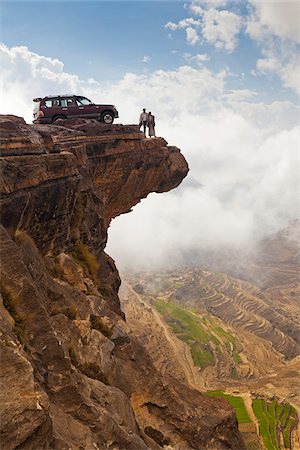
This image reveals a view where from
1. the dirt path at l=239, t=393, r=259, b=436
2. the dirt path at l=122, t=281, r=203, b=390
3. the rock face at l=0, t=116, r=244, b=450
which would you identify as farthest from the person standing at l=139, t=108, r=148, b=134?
the dirt path at l=122, t=281, r=203, b=390

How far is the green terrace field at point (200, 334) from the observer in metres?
77.9

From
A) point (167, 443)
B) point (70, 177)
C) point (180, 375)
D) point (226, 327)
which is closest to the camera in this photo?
point (167, 443)

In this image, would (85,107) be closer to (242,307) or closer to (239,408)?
(239,408)

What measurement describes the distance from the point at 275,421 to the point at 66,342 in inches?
1835

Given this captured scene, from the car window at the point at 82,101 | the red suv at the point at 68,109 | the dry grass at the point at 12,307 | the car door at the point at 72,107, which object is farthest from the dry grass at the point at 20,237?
the car window at the point at 82,101

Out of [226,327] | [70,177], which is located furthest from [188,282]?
[70,177]

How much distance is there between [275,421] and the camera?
48312mm

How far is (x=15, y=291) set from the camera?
1076 cm

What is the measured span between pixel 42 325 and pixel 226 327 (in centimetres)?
9038

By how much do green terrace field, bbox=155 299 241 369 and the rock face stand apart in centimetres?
5970

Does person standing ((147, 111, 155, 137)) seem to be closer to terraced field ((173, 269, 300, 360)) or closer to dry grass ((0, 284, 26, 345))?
dry grass ((0, 284, 26, 345))

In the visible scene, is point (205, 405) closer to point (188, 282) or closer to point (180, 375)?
point (180, 375)

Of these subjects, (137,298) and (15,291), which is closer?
(15,291)

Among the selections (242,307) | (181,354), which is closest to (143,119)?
(181,354)
